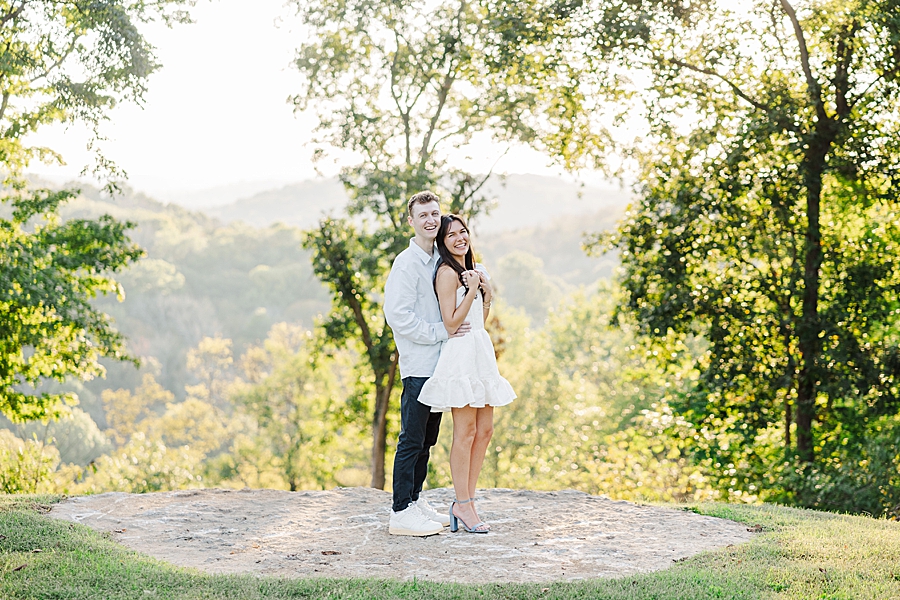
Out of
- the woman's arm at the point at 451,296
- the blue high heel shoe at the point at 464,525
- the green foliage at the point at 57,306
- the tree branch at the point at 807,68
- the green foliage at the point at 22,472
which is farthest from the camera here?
the green foliage at the point at 57,306

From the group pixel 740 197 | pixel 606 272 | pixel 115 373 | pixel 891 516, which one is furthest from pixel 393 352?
pixel 606 272

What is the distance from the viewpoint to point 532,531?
5.48 m

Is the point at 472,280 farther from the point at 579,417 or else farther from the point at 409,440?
the point at 579,417

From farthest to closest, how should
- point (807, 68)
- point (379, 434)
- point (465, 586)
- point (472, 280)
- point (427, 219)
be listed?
point (379, 434) → point (807, 68) → point (427, 219) → point (472, 280) → point (465, 586)

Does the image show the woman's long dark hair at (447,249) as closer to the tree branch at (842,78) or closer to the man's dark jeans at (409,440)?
the man's dark jeans at (409,440)

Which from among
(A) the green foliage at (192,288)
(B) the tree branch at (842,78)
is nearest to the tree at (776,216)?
(B) the tree branch at (842,78)

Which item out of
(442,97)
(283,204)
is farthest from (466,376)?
(283,204)

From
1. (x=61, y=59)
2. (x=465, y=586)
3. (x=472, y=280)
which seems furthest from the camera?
(x=61, y=59)

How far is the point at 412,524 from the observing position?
5207mm

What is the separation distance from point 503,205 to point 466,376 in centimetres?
6202

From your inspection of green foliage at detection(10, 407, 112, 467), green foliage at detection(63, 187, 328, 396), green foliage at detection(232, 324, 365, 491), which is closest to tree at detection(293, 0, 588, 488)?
A: green foliage at detection(232, 324, 365, 491)

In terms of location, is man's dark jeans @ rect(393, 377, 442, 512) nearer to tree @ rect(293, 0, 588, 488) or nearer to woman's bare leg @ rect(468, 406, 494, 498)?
woman's bare leg @ rect(468, 406, 494, 498)

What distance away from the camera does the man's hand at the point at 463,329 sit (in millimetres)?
5043

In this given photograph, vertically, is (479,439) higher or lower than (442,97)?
lower
